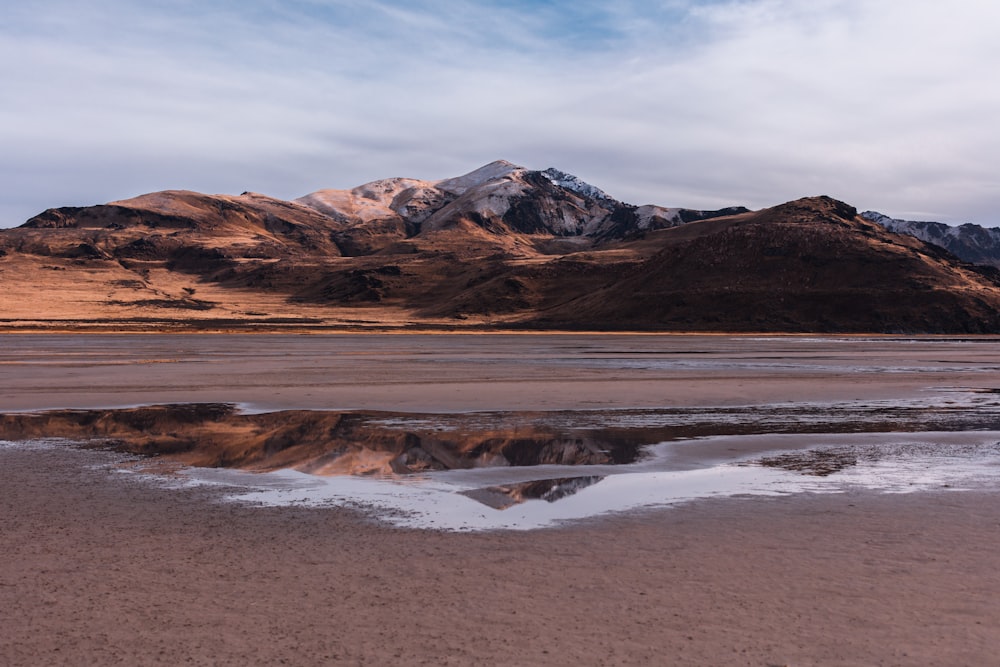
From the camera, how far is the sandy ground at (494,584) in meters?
6.95

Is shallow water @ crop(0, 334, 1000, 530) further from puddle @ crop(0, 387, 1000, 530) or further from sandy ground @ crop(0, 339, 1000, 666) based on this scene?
sandy ground @ crop(0, 339, 1000, 666)

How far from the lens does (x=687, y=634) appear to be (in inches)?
285

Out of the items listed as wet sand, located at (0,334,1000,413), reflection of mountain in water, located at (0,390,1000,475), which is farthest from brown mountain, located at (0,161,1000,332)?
reflection of mountain in water, located at (0,390,1000,475)

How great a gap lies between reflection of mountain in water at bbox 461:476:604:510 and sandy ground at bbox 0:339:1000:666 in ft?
5.48

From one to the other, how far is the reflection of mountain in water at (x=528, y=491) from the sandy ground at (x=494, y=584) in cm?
167

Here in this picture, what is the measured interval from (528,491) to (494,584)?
190 inches

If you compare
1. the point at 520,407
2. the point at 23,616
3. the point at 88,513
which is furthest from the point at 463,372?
the point at 23,616

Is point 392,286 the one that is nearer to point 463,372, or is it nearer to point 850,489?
point 463,372

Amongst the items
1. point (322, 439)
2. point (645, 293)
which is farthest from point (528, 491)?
point (645, 293)

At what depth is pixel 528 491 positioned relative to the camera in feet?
43.7

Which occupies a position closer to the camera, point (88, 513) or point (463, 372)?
point (88, 513)

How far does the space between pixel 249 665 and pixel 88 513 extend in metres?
6.09

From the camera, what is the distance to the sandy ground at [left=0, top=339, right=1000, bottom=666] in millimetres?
6949

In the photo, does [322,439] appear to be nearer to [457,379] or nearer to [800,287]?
[457,379]
